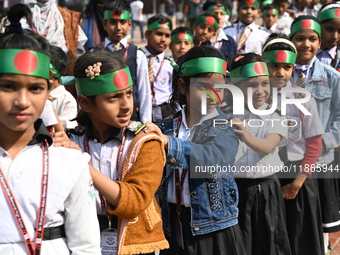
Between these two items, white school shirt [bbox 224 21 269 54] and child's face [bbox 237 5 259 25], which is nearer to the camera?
white school shirt [bbox 224 21 269 54]

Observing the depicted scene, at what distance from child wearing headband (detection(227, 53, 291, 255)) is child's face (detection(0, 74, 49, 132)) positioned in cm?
173

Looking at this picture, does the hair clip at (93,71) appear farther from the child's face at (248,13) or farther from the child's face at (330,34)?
the child's face at (248,13)

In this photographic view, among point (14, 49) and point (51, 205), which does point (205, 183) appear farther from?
point (14, 49)

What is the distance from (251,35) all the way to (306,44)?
126 inches

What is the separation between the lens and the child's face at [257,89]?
3.34 metres

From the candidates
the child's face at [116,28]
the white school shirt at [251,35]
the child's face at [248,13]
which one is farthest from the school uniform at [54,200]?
the child's face at [248,13]

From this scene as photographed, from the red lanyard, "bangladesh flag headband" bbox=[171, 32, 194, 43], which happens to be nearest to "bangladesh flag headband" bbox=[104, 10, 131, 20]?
"bangladesh flag headband" bbox=[171, 32, 194, 43]

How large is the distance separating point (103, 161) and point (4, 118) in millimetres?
645

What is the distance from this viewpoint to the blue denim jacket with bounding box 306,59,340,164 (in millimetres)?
3922

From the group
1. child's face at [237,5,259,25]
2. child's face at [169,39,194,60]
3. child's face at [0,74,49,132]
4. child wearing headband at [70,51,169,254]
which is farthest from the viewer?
child's face at [237,5,259,25]

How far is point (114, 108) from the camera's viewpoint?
2322 mm

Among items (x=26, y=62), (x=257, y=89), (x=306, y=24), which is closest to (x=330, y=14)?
(x=306, y=24)

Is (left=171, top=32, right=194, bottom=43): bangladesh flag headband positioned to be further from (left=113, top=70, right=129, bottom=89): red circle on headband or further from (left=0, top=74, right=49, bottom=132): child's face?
(left=0, top=74, right=49, bottom=132): child's face

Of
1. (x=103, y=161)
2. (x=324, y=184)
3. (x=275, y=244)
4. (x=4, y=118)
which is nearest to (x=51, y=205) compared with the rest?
(x=4, y=118)
